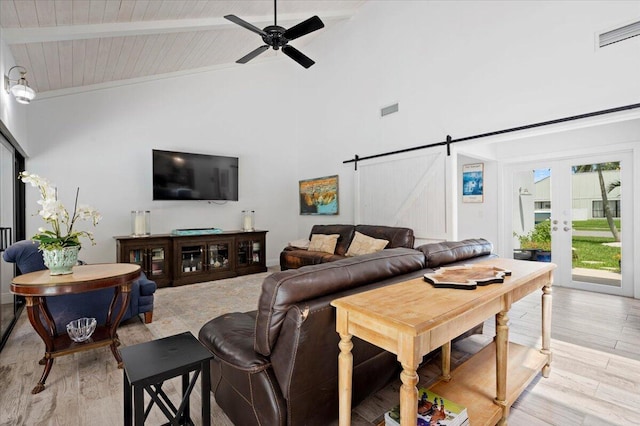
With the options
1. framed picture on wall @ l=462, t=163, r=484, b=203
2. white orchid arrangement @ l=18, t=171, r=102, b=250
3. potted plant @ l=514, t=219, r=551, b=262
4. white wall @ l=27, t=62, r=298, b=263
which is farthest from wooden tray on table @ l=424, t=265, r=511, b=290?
white wall @ l=27, t=62, r=298, b=263

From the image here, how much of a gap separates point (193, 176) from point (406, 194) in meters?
3.61

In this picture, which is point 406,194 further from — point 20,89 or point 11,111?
point 11,111

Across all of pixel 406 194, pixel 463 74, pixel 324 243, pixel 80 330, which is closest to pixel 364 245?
pixel 324 243

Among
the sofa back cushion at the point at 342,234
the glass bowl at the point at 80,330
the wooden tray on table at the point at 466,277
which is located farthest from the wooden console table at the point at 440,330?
the sofa back cushion at the point at 342,234

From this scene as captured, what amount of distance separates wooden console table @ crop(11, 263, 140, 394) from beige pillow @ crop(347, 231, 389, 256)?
9.85 feet

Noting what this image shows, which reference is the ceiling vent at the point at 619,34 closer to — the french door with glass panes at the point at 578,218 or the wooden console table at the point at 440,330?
the french door with glass panes at the point at 578,218

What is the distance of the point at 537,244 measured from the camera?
505cm

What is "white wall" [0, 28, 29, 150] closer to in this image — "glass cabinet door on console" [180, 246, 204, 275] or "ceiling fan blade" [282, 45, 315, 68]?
"glass cabinet door on console" [180, 246, 204, 275]

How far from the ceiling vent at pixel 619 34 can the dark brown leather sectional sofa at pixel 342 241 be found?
9.38 feet

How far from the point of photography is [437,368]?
223 cm

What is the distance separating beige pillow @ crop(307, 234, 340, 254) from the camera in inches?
205

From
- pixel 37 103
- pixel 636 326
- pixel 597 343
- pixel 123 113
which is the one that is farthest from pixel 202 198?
pixel 636 326

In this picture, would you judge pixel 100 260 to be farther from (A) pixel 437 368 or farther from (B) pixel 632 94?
(B) pixel 632 94

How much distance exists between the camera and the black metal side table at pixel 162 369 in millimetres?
1144
